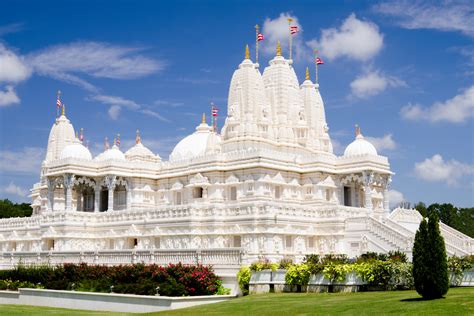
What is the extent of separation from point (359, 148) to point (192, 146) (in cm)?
1810

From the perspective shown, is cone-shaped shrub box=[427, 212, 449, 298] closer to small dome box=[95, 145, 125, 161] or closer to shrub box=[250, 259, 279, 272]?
shrub box=[250, 259, 279, 272]

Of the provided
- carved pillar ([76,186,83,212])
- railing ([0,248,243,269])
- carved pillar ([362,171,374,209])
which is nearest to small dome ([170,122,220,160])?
carved pillar ([76,186,83,212])

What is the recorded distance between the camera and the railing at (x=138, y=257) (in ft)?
106

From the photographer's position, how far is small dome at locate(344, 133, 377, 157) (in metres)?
59.4

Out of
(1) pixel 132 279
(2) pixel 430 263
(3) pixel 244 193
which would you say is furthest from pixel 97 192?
(2) pixel 430 263

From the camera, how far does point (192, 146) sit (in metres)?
68.4

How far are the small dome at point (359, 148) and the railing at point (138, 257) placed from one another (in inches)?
1100

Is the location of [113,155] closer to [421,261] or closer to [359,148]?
[359,148]

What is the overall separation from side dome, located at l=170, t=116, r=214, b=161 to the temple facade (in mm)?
127

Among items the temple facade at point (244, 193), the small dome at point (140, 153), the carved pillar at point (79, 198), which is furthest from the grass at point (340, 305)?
the small dome at point (140, 153)

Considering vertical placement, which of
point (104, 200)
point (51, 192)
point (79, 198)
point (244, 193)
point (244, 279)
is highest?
point (51, 192)

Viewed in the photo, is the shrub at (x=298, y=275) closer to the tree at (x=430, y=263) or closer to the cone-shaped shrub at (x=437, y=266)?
the tree at (x=430, y=263)

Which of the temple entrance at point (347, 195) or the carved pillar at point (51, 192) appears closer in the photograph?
the temple entrance at point (347, 195)

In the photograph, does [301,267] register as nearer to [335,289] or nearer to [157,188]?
[335,289]
